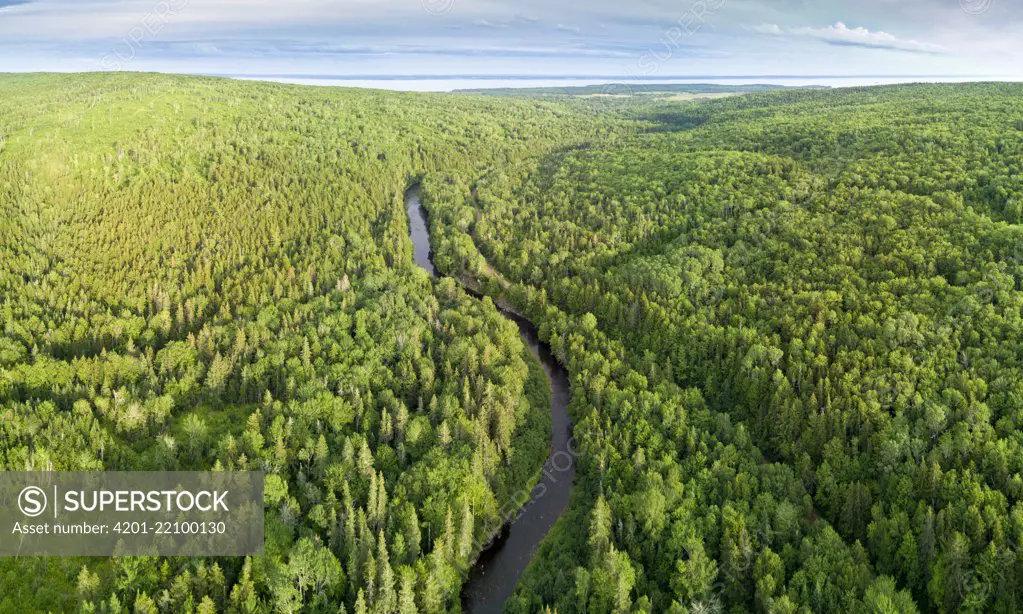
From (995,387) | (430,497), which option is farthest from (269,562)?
(995,387)

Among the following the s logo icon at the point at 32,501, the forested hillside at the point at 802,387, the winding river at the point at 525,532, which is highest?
the forested hillside at the point at 802,387

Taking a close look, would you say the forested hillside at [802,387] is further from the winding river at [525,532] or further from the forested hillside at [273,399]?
the forested hillside at [273,399]

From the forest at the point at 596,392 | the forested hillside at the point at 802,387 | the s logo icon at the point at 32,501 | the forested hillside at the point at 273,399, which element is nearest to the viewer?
the forested hillside at the point at 273,399

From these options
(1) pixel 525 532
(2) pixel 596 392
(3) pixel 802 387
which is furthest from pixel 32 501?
(3) pixel 802 387

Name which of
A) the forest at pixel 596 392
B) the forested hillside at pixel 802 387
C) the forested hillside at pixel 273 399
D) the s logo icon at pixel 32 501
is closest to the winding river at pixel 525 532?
the forested hillside at pixel 273 399

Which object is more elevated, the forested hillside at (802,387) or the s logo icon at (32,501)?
the forested hillside at (802,387)

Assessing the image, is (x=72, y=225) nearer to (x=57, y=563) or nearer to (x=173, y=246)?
(x=173, y=246)

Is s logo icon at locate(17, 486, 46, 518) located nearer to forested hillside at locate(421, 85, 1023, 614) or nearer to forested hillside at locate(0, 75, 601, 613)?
forested hillside at locate(0, 75, 601, 613)
